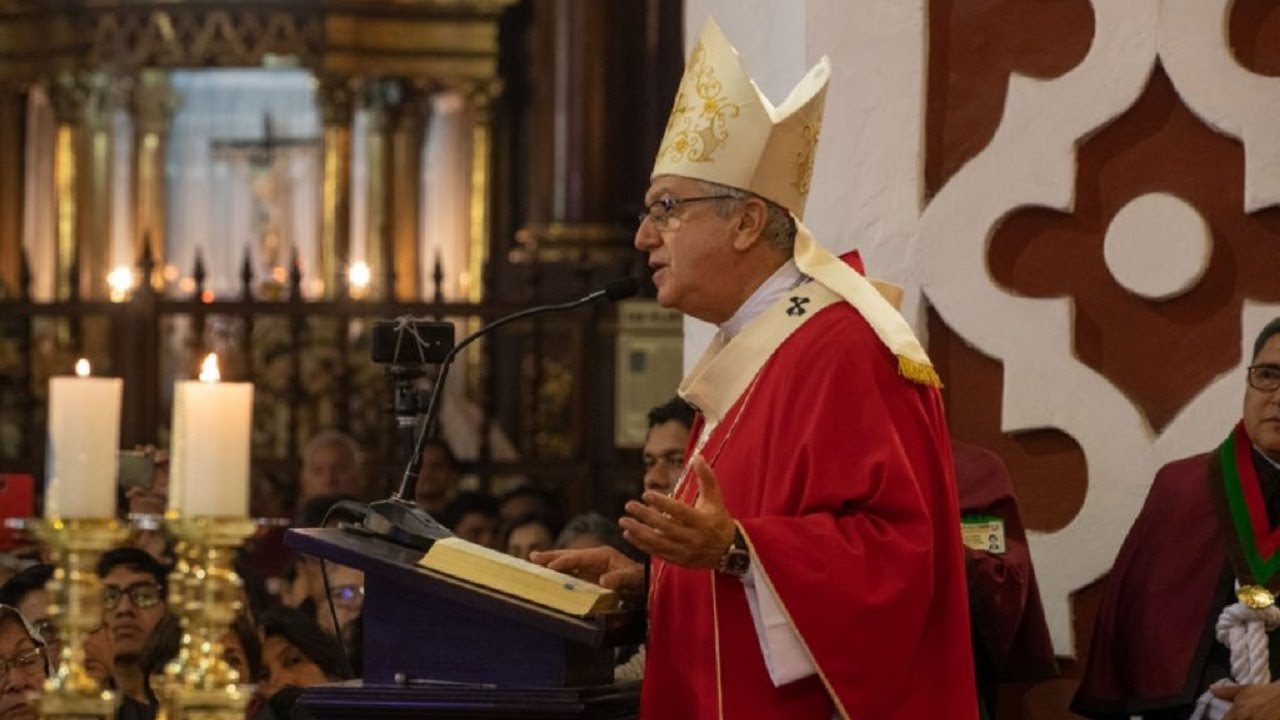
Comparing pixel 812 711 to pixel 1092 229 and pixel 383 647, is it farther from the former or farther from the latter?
pixel 1092 229

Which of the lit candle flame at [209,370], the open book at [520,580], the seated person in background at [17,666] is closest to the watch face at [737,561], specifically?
the open book at [520,580]

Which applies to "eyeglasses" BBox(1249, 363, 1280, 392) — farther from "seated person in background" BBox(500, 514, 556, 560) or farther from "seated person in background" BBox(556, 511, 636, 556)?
"seated person in background" BBox(500, 514, 556, 560)

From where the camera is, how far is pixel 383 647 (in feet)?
13.7

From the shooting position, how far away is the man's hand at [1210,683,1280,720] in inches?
195

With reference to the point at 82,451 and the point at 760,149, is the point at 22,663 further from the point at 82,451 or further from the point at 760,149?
the point at 82,451

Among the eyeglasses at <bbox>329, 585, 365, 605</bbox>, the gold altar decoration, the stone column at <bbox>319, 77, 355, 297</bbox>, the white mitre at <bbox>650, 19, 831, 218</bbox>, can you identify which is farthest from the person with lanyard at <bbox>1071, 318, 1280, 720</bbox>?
the stone column at <bbox>319, 77, 355, 297</bbox>

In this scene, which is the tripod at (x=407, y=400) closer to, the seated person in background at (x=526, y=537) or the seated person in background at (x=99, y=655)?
the seated person in background at (x=99, y=655)

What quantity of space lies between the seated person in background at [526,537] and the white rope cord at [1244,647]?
3017mm

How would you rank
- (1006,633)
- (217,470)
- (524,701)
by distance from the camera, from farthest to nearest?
(1006,633) < (524,701) < (217,470)

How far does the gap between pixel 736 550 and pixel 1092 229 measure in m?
2.30

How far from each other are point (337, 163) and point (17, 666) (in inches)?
394

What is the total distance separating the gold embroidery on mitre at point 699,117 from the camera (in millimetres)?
4477

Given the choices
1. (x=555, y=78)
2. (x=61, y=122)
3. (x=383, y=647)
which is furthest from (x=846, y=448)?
(x=61, y=122)

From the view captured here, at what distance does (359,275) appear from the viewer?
1312 centimetres
